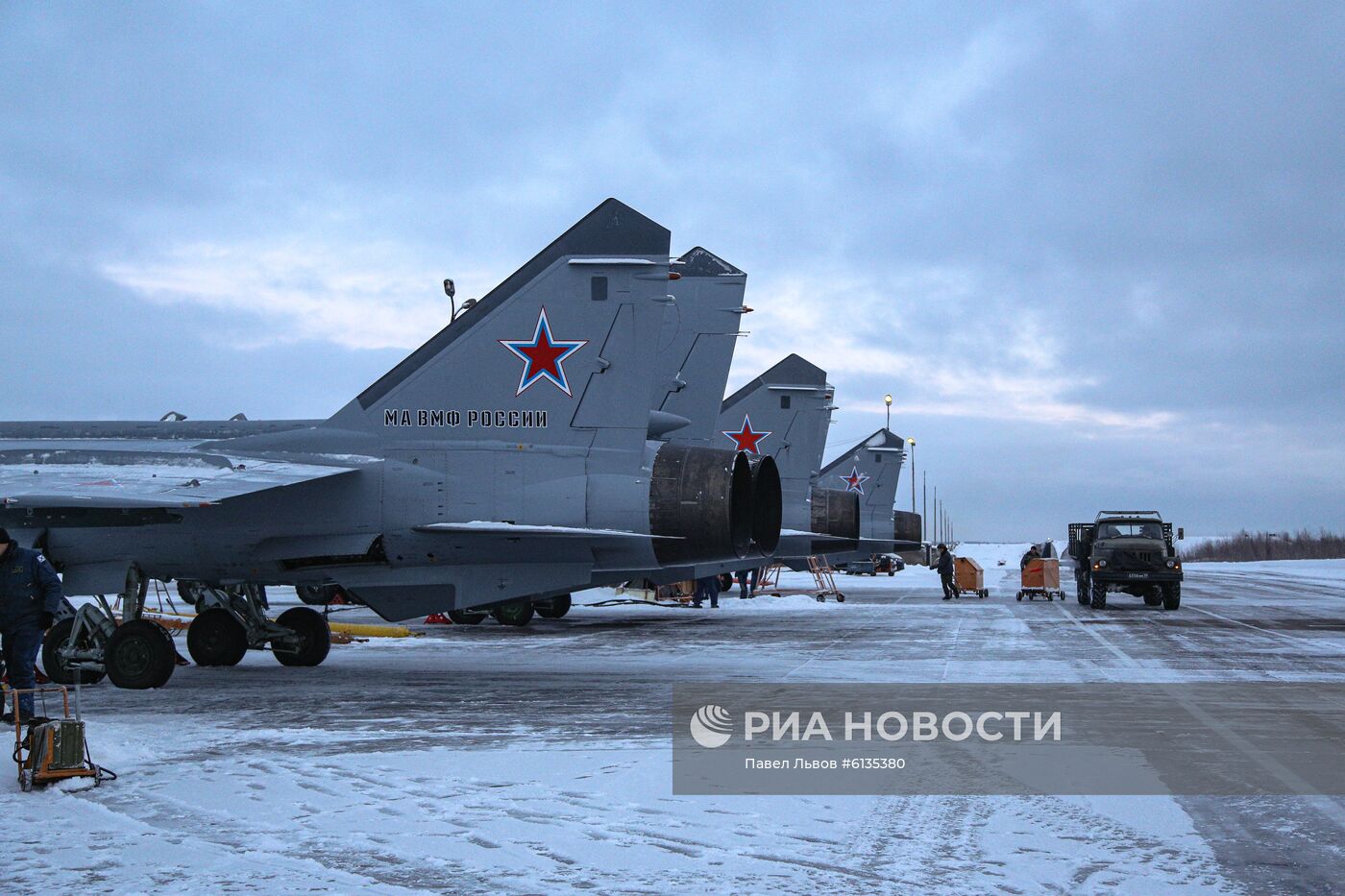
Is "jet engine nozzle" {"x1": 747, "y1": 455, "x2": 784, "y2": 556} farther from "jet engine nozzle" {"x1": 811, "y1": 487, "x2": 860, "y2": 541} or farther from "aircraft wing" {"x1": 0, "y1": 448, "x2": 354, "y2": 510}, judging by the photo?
"jet engine nozzle" {"x1": 811, "y1": 487, "x2": 860, "y2": 541}

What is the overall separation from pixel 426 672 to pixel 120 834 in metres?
7.48

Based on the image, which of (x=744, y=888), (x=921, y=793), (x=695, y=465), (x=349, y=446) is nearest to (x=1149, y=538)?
(x=695, y=465)

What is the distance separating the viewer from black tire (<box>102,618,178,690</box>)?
1130 cm

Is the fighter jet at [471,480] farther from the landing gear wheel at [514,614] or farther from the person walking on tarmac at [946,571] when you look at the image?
the person walking on tarmac at [946,571]

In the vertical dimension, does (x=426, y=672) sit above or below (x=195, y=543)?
below

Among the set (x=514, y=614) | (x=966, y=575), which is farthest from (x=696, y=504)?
(x=966, y=575)

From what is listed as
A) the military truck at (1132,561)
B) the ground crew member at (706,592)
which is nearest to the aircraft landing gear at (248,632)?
the ground crew member at (706,592)

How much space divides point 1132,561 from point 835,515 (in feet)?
27.0

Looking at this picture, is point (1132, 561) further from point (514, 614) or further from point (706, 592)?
point (514, 614)

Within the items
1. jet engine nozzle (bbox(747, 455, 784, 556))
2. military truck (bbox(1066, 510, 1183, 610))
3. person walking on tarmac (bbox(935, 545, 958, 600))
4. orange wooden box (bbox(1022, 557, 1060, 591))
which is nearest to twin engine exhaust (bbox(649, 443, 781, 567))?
jet engine nozzle (bbox(747, 455, 784, 556))

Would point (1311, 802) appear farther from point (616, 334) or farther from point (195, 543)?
point (195, 543)

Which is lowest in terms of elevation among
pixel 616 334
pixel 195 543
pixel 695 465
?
pixel 195 543

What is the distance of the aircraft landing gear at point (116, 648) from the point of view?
11.3 metres

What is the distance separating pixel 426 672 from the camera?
12.8 meters
